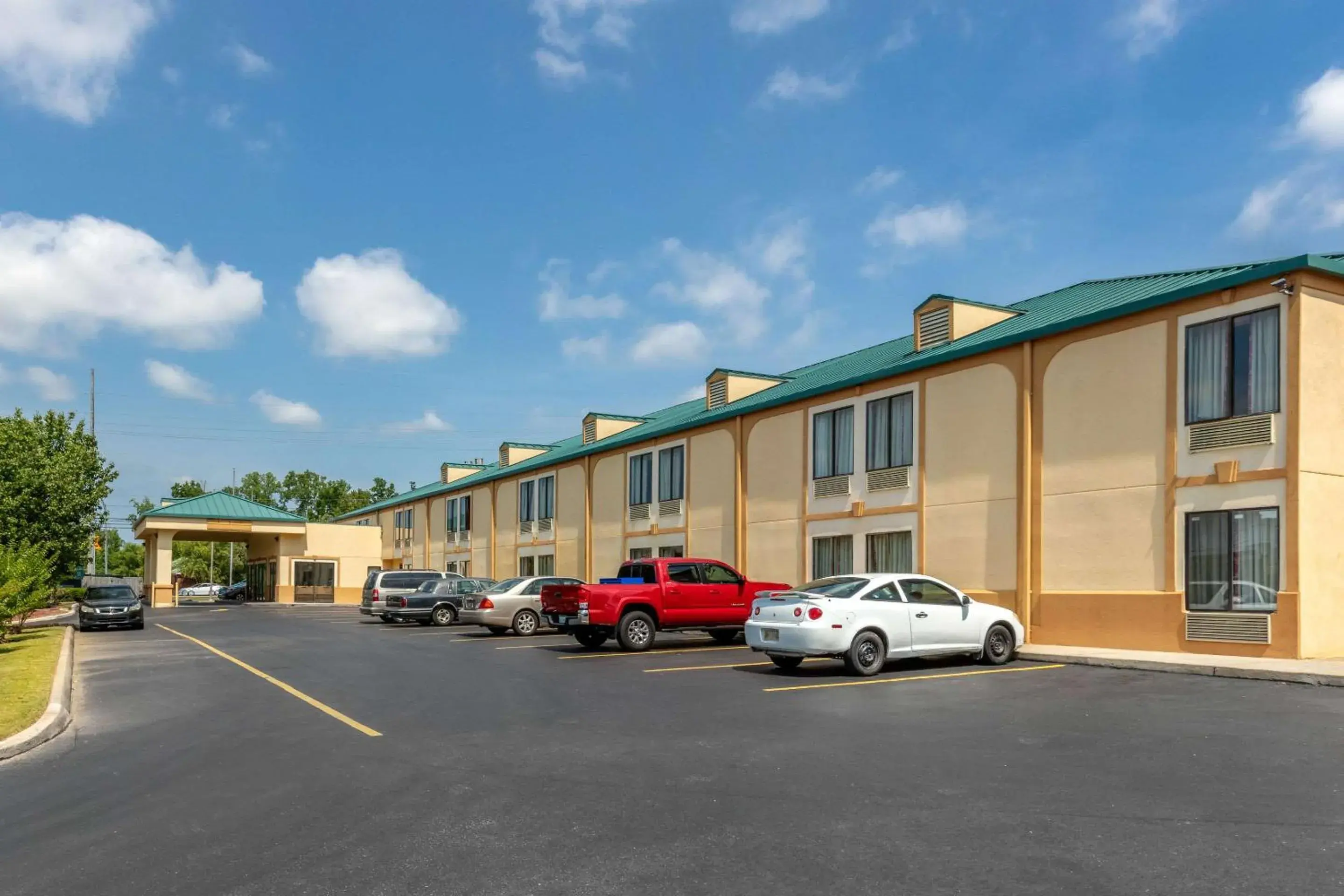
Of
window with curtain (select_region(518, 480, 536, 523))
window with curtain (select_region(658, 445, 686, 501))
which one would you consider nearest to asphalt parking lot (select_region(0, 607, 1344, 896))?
window with curtain (select_region(658, 445, 686, 501))

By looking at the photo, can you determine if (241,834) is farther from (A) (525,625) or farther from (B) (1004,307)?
(B) (1004,307)

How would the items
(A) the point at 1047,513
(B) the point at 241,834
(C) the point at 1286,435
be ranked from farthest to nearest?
1. (A) the point at 1047,513
2. (C) the point at 1286,435
3. (B) the point at 241,834

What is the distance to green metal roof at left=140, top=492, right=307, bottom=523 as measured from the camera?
62.0 metres

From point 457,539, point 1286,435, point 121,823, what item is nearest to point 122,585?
point 457,539

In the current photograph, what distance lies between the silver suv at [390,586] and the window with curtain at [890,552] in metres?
16.7

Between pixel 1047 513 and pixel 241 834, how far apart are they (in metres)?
17.4

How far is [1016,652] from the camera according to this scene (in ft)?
60.6

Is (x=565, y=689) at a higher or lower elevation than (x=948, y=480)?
lower

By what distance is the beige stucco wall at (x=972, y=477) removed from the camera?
72.0ft

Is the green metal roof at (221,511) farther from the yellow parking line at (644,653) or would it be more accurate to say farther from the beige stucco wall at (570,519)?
the yellow parking line at (644,653)

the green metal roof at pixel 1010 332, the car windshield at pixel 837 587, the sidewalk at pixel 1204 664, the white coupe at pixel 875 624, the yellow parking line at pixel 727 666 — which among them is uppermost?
the green metal roof at pixel 1010 332

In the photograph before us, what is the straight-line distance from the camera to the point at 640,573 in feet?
72.7

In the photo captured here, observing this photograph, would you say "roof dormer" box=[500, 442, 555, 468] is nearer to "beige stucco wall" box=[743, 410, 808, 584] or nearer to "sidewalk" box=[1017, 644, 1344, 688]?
"beige stucco wall" box=[743, 410, 808, 584]

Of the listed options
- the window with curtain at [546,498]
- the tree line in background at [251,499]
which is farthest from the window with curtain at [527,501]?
the tree line in background at [251,499]
